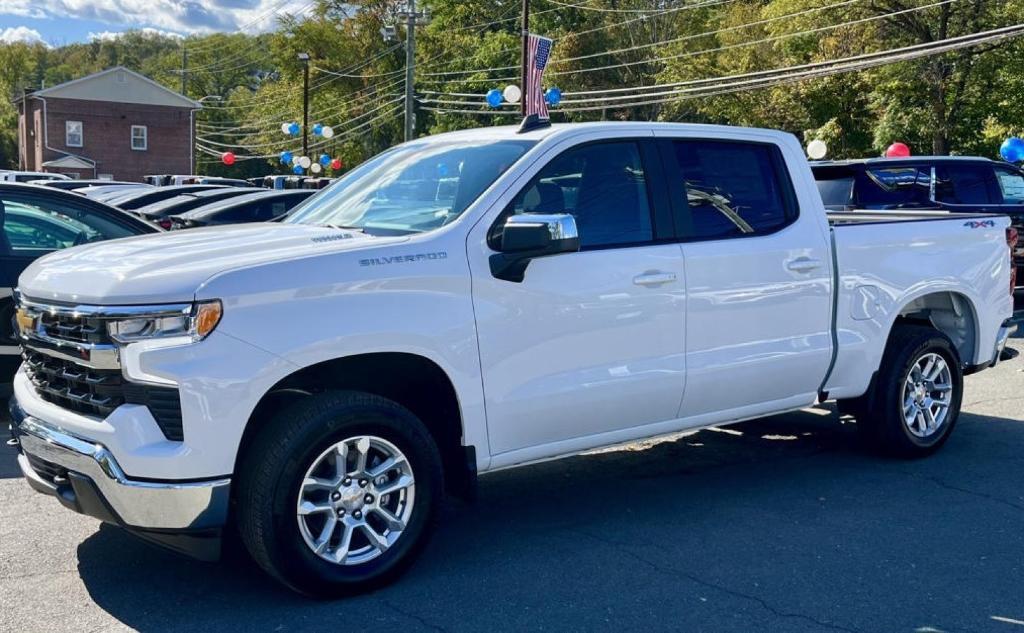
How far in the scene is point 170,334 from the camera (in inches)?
159

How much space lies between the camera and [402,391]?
198 inches

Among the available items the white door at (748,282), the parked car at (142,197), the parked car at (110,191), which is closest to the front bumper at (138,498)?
the white door at (748,282)

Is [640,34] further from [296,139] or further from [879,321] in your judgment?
[879,321]

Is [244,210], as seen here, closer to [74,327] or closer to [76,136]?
[74,327]

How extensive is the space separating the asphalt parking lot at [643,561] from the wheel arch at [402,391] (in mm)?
491

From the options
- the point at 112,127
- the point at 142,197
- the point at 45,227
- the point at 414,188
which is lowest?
the point at 45,227

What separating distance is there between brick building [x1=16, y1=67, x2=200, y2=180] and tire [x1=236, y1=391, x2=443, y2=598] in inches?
2233

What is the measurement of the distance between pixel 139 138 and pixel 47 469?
2348 inches

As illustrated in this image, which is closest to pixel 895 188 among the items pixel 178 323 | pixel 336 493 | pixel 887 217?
pixel 887 217

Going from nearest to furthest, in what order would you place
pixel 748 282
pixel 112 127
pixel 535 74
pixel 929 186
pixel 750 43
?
pixel 748 282 < pixel 929 186 < pixel 535 74 < pixel 750 43 < pixel 112 127

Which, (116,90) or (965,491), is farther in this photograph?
(116,90)

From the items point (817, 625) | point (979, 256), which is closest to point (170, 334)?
point (817, 625)

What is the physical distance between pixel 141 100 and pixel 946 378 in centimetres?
5908

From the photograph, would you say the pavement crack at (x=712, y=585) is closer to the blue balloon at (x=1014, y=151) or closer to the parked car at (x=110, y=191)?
the blue balloon at (x=1014, y=151)
